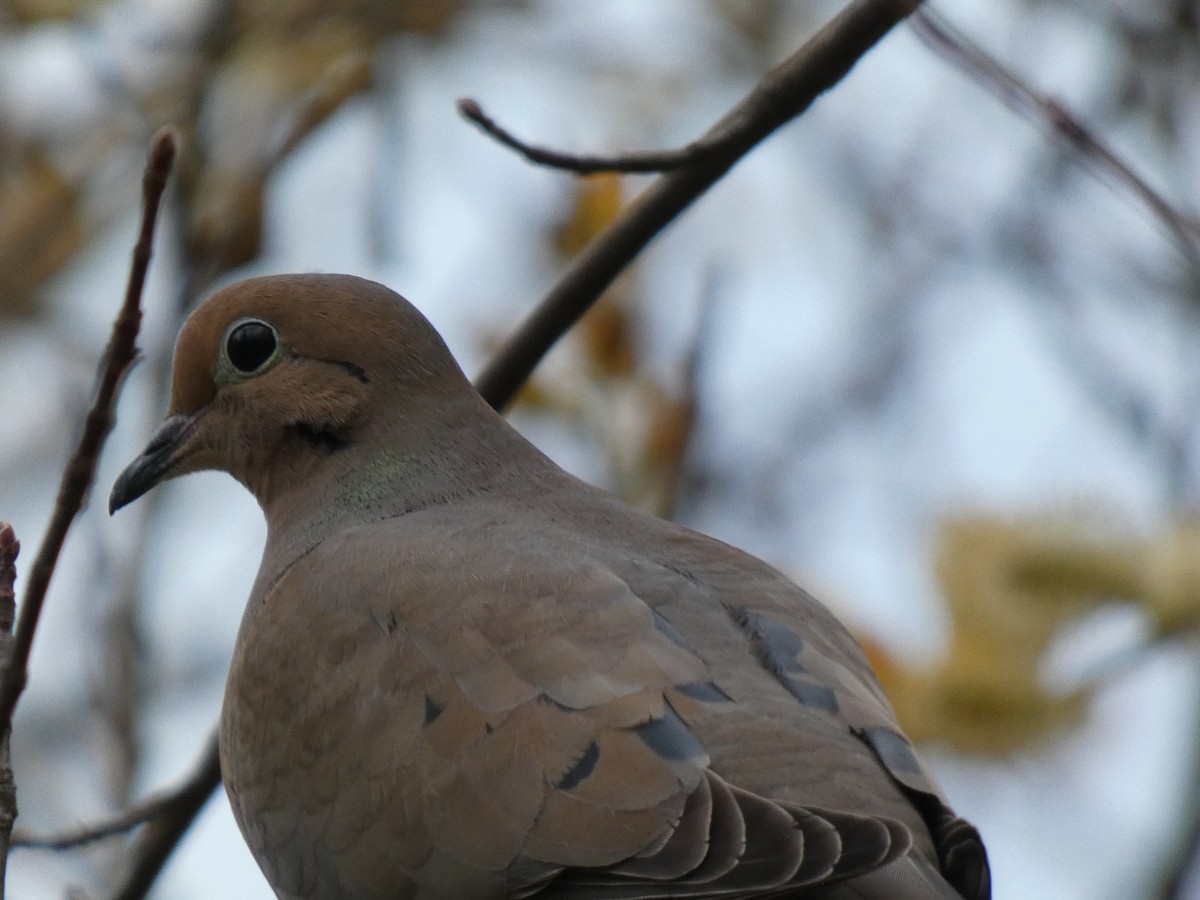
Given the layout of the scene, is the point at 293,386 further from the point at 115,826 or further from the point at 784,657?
the point at 784,657

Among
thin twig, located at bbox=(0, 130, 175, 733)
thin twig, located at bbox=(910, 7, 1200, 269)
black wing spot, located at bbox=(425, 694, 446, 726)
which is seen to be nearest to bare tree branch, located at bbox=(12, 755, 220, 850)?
black wing spot, located at bbox=(425, 694, 446, 726)

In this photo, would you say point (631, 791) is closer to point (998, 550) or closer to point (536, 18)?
point (998, 550)

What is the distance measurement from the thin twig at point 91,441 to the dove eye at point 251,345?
1473mm

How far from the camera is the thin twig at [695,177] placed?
3.35 m

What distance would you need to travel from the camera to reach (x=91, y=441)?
99.3 inches

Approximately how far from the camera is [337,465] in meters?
4.04

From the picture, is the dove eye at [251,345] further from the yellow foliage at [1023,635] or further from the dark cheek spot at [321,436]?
the yellow foliage at [1023,635]

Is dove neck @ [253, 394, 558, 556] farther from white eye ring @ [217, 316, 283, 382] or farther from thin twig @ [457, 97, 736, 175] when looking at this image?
thin twig @ [457, 97, 736, 175]

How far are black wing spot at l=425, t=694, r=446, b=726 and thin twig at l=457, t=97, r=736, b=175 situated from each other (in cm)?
102

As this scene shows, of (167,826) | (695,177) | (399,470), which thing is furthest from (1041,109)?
(167,826)

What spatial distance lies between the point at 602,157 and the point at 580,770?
1180 millimetres

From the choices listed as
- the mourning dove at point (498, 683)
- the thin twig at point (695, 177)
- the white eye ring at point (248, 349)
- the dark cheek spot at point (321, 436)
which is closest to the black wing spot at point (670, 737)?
the mourning dove at point (498, 683)

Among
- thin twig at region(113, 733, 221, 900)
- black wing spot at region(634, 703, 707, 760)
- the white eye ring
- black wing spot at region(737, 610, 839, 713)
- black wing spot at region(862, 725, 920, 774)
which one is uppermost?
the white eye ring

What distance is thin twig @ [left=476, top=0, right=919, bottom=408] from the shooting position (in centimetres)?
335
